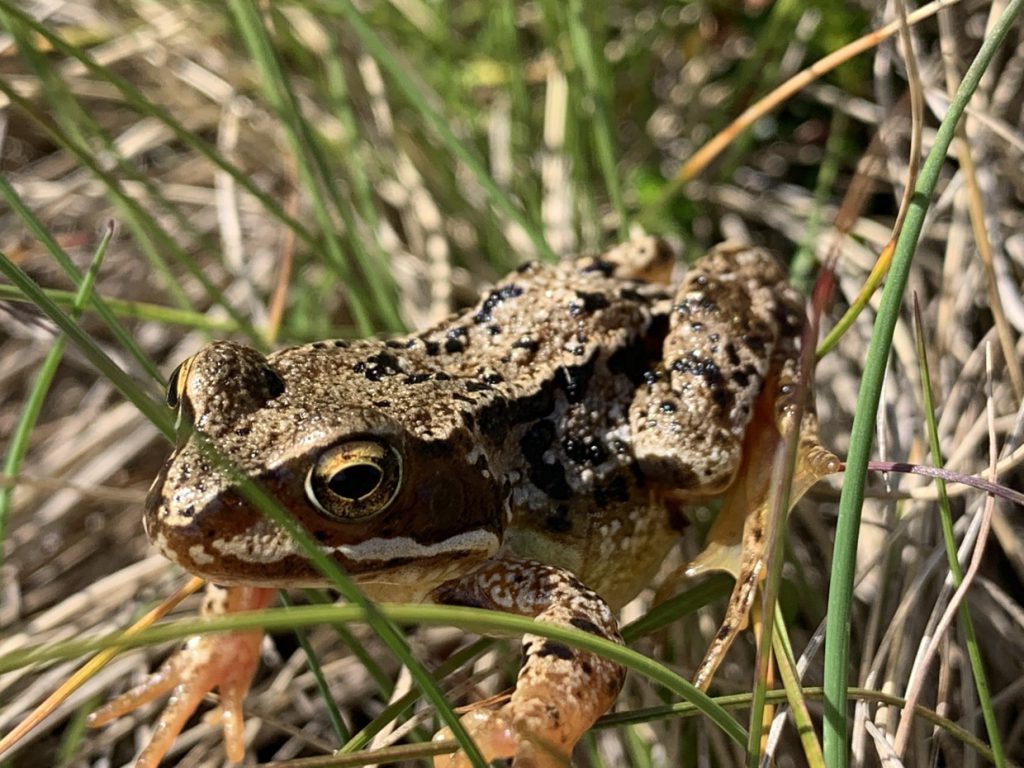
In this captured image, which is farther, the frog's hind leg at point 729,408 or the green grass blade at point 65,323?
the frog's hind leg at point 729,408

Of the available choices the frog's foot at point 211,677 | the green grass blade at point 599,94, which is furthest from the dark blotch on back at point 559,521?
the green grass blade at point 599,94

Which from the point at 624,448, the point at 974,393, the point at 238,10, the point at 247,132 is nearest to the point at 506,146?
the point at 247,132

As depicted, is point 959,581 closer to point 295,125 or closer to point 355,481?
point 355,481

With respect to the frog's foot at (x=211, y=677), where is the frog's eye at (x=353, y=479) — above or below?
above

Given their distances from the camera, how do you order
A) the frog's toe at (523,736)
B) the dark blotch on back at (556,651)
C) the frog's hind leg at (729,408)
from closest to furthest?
the frog's toe at (523,736), the dark blotch on back at (556,651), the frog's hind leg at (729,408)

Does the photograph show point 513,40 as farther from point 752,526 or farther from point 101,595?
point 101,595

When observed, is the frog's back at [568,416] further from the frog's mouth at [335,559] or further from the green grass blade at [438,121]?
the green grass blade at [438,121]

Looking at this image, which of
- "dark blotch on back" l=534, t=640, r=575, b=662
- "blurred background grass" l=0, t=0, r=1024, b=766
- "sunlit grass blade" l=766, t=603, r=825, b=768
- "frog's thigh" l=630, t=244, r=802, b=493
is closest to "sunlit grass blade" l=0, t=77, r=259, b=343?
"blurred background grass" l=0, t=0, r=1024, b=766
